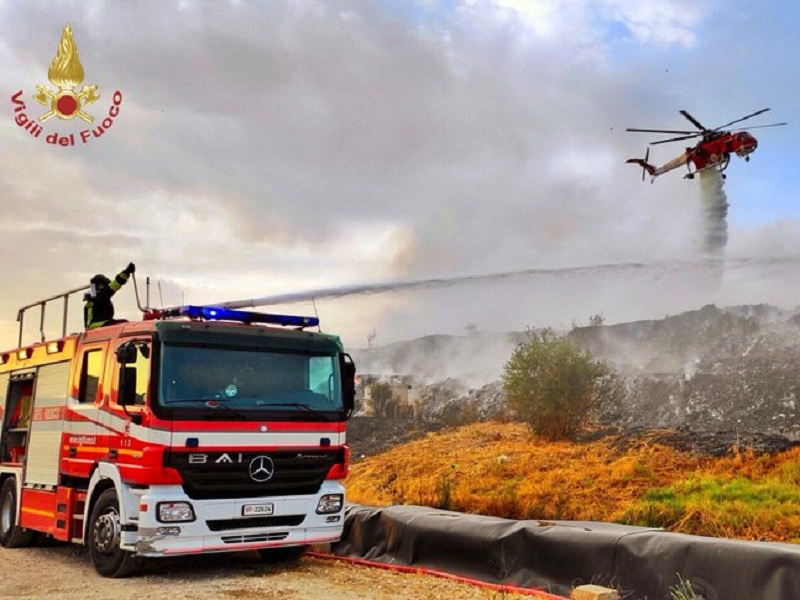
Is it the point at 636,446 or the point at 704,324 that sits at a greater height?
the point at 704,324

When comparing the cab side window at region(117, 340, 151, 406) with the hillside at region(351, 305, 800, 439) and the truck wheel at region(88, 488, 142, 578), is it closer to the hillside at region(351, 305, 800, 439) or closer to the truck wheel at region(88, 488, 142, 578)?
the truck wheel at region(88, 488, 142, 578)

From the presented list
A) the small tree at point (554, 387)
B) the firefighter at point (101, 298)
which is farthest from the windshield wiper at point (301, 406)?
the small tree at point (554, 387)

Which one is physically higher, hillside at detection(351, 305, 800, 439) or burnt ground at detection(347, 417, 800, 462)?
hillside at detection(351, 305, 800, 439)

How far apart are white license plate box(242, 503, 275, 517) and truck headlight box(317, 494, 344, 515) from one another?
2.31 ft

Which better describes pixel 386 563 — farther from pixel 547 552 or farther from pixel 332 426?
pixel 547 552

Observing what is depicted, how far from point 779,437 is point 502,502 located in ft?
27.7

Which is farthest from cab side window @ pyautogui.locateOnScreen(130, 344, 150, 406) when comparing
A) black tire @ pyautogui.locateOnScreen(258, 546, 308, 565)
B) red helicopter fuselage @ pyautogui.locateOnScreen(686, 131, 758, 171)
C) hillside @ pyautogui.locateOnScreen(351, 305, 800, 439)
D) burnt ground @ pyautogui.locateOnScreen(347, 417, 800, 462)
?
red helicopter fuselage @ pyautogui.locateOnScreen(686, 131, 758, 171)

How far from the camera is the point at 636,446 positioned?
1881 cm

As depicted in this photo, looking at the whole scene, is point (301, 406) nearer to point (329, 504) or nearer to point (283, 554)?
point (329, 504)

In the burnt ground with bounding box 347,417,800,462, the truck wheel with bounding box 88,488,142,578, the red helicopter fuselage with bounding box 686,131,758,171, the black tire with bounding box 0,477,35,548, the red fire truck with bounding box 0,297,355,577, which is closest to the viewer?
the red fire truck with bounding box 0,297,355,577

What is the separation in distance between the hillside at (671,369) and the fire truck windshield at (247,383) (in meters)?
14.1

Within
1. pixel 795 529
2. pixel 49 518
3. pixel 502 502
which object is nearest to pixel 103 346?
pixel 49 518

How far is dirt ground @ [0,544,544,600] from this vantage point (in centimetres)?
815

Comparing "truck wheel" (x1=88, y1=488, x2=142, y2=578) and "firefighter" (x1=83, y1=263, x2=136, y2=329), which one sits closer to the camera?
"truck wheel" (x1=88, y1=488, x2=142, y2=578)
